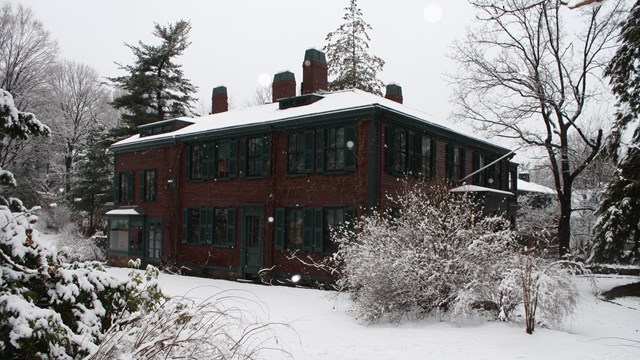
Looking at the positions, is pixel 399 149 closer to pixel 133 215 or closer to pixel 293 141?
pixel 293 141

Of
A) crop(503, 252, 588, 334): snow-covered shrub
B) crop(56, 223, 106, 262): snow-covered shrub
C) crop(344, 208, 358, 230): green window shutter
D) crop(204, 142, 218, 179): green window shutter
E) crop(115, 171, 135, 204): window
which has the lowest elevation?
crop(56, 223, 106, 262): snow-covered shrub

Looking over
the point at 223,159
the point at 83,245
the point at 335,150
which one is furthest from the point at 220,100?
the point at 335,150

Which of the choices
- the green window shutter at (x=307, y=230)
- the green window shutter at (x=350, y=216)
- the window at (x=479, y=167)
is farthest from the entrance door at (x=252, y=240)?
the window at (x=479, y=167)

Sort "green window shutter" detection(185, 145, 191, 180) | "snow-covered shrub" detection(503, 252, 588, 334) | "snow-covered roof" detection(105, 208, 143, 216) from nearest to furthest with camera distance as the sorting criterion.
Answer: "snow-covered shrub" detection(503, 252, 588, 334) < "green window shutter" detection(185, 145, 191, 180) < "snow-covered roof" detection(105, 208, 143, 216)

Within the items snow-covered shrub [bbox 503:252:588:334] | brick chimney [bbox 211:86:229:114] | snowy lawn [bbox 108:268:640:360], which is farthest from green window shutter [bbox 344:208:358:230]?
brick chimney [bbox 211:86:229:114]

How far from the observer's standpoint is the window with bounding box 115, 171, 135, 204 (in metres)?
28.0

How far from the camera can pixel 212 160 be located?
23.4m

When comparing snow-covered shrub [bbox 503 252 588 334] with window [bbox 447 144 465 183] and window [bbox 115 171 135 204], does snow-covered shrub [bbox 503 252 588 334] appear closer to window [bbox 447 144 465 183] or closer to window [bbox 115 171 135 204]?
window [bbox 447 144 465 183]

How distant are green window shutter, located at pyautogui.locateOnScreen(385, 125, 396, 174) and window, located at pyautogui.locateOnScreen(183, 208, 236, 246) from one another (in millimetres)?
7027

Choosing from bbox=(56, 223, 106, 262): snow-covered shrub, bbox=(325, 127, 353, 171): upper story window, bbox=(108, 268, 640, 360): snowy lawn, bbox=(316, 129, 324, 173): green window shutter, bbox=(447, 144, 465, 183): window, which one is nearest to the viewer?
bbox=(108, 268, 640, 360): snowy lawn

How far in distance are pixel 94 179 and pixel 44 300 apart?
113 feet

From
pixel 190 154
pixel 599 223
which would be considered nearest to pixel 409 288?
pixel 599 223

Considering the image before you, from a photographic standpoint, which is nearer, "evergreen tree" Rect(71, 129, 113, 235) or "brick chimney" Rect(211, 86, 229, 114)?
"brick chimney" Rect(211, 86, 229, 114)

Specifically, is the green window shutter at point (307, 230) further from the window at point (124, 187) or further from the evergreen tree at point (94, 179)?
the evergreen tree at point (94, 179)
